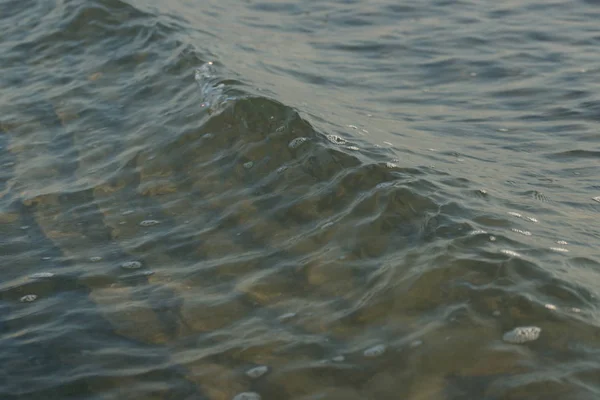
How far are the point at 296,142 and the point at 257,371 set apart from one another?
10.9 feet

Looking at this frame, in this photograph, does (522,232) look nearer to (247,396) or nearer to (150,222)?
(247,396)

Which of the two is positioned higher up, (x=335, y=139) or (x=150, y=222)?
(x=335, y=139)

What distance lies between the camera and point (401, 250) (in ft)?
18.3

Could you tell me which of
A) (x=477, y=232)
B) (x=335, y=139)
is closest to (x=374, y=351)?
(x=477, y=232)

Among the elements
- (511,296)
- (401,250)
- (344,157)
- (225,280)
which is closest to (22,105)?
(344,157)

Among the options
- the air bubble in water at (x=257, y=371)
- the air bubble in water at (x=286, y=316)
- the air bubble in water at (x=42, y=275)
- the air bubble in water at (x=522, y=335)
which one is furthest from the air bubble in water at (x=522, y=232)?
the air bubble in water at (x=42, y=275)

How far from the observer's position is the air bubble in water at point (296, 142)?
24.4 feet

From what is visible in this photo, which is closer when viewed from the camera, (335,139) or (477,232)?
(477,232)

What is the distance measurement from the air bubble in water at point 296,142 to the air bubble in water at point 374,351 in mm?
3156

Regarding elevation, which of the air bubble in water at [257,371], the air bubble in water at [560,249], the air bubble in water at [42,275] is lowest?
the air bubble in water at [257,371]

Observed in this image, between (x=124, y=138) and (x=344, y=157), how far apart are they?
2.58 m

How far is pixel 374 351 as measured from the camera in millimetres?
4570

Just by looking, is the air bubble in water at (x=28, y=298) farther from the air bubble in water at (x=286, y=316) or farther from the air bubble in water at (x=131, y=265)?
the air bubble in water at (x=286, y=316)

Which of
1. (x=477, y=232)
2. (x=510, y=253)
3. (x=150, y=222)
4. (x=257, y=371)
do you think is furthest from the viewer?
(x=150, y=222)
